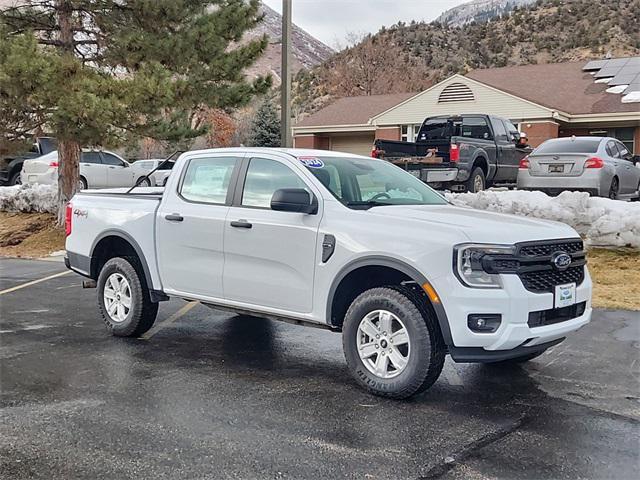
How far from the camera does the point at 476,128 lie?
14.7 meters

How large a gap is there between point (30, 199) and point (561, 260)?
15755 mm

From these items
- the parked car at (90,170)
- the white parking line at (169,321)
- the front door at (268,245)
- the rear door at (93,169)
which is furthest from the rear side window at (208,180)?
the rear door at (93,169)

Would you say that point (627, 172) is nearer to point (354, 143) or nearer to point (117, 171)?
point (117, 171)

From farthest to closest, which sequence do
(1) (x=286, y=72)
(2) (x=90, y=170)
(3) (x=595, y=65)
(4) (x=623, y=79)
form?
1. (3) (x=595, y=65)
2. (4) (x=623, y=79)
3. (2) (x=90, y=170)
4. (1) (x=286, y=72)

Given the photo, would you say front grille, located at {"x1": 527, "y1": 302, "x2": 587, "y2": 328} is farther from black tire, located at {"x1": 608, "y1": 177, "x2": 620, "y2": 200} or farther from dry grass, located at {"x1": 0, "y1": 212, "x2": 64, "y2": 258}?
dry grass, located at {"x1": 0, "y1": 212, "x2": 64, "y2": 258}

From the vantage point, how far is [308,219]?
214 inches

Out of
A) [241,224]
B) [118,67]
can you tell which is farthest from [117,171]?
[241,224]

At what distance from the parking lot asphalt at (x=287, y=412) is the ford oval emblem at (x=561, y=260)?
3.32 feet

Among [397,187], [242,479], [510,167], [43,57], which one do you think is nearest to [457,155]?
[510,167]

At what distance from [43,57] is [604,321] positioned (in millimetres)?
10242

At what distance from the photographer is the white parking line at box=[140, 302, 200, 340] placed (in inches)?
279

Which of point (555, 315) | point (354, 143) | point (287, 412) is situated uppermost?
point (354, 143)

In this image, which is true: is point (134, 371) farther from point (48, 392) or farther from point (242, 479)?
point (242, 479)

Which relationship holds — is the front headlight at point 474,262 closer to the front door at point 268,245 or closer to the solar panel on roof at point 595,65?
the front door at point 268,245
